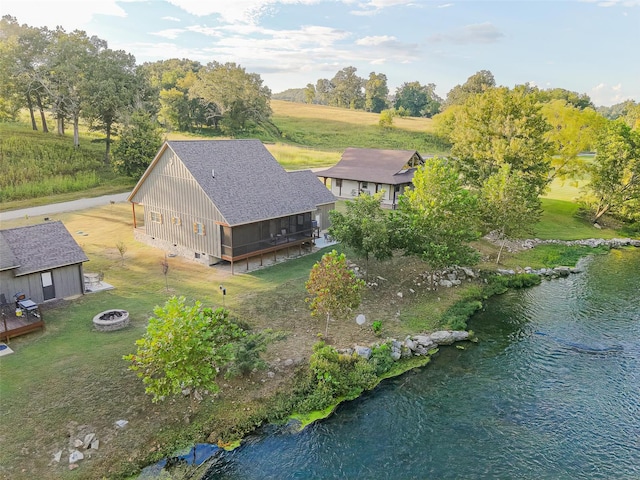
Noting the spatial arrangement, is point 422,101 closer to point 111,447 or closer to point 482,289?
point 482,289

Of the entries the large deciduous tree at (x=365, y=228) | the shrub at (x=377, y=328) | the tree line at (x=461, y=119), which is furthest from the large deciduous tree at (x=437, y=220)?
the tree line at (x=461, y=119)

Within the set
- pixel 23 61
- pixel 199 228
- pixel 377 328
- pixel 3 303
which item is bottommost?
pixel 377 328

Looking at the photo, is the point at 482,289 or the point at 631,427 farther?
the point at 482,289

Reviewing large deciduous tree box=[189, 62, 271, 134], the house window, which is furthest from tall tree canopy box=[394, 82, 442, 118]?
the house window

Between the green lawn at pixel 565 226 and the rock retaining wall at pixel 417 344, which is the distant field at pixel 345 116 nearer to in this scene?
the green lawn at pixel 565 226

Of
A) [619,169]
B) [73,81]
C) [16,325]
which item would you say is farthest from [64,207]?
[619,169]

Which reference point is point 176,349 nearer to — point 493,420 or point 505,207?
point 493,420

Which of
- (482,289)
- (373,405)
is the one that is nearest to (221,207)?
(373,405)
